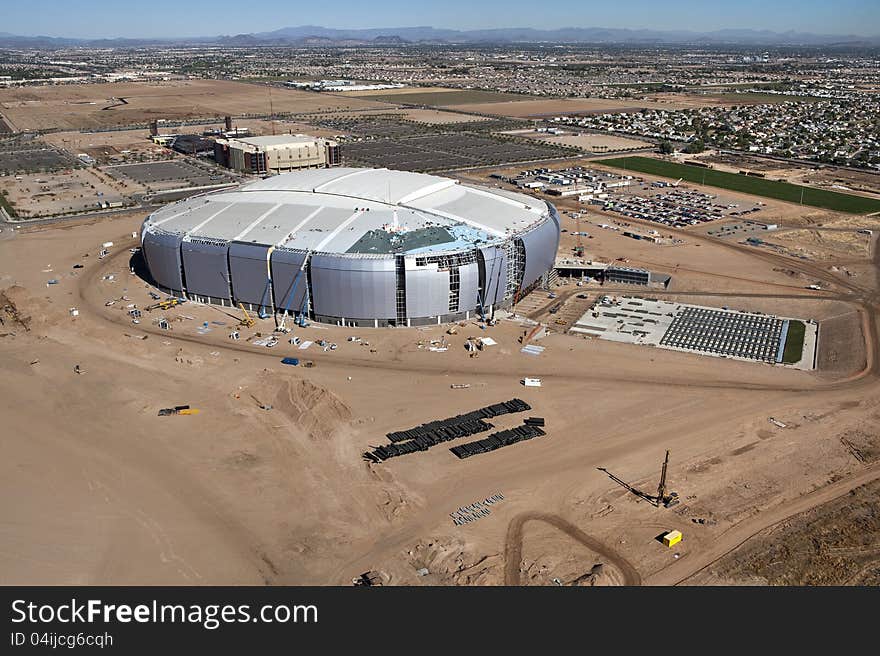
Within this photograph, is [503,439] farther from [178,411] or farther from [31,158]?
[31,158]

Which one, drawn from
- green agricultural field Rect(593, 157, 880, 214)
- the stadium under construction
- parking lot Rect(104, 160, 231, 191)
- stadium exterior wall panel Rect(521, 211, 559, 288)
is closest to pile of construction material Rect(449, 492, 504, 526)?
the stadium under construction

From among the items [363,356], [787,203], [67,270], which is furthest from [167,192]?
[787,203]

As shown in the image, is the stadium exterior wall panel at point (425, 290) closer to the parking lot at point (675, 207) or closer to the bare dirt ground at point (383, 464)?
the bare dirt ground at point (383, 464)

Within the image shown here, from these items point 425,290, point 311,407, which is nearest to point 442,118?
point 425,290

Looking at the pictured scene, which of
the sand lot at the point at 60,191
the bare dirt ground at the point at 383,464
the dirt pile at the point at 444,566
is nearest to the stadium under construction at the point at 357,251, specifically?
the bare dirt ground at the point at 383,464

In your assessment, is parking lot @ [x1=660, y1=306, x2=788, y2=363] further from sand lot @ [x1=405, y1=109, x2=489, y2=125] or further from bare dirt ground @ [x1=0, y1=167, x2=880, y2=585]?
sand lot @ [x1=405, y1=109, x2=489, y2=125]
